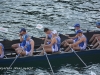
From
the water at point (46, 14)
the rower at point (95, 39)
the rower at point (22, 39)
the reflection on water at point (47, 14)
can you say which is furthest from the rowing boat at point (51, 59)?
the reflection on water at point (47, 14)

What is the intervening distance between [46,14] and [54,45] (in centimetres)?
1055

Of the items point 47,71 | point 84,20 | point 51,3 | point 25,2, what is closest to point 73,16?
point 84,20

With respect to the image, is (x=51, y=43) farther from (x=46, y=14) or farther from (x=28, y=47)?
(x=46, y=14)

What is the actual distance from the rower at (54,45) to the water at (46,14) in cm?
543

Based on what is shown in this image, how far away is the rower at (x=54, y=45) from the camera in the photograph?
18.3 metres

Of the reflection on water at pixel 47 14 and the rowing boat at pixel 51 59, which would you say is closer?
the rowing boat at pixel 51 59

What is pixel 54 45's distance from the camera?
18484 millimetres

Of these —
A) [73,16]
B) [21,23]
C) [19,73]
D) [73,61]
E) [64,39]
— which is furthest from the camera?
[73,16]

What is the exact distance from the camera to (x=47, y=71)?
18.0m

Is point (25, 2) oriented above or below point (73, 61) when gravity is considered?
above

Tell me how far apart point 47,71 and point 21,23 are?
9281 millimetres

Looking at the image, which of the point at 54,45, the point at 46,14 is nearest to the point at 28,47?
the point at 54,45

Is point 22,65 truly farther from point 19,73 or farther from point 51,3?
point 51,3

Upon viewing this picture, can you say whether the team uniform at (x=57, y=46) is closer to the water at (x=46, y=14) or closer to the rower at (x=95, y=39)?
the rower at (x=95, y=39)
